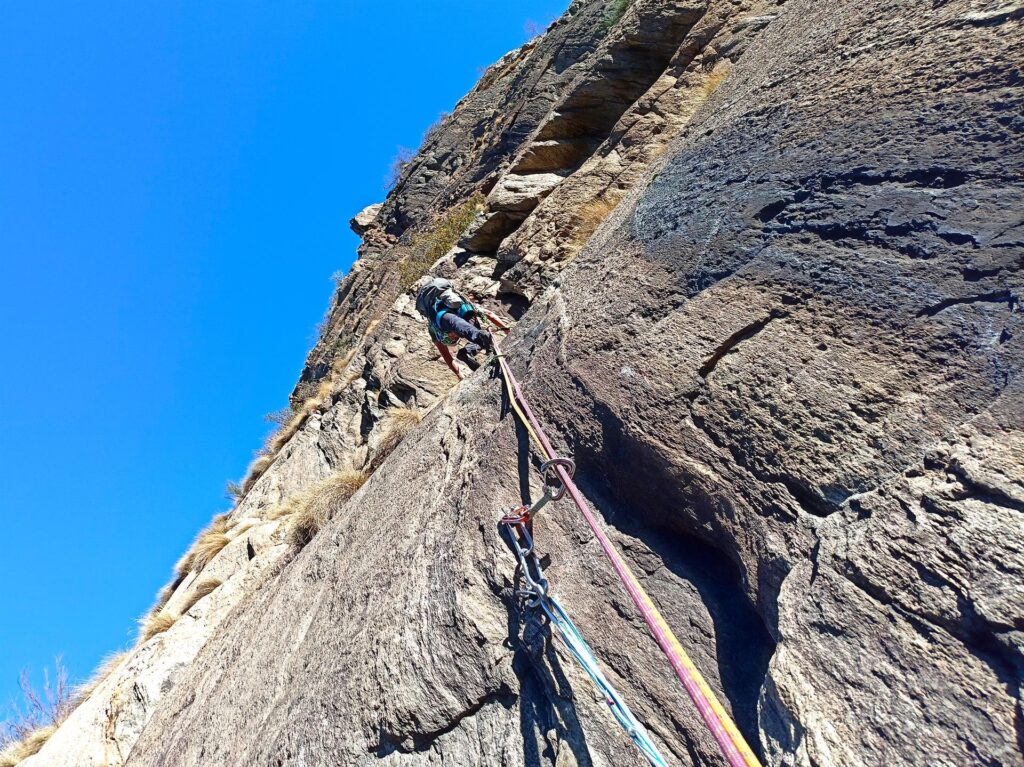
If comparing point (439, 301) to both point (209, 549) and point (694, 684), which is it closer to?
point (694, 684)

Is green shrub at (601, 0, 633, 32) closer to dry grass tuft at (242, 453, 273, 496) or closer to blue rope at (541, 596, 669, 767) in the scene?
dry grass tuft at (242, 453, 273, 496)

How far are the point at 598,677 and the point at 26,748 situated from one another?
9.48 meters

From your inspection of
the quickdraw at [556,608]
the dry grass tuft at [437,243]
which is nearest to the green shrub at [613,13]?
the dry grass tuft at [437,243]

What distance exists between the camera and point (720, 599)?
2877 mm

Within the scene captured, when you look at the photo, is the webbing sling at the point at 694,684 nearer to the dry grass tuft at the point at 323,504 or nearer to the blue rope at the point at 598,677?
the blue rope at the point at 598,677

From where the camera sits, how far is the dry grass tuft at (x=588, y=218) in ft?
24.7

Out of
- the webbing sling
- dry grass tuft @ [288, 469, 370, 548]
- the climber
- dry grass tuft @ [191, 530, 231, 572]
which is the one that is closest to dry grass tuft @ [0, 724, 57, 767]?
dry grass tuft @ [191, 530, 231, 572]

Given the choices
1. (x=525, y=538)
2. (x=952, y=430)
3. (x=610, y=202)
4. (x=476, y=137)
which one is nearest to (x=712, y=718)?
(x=952, y=430)

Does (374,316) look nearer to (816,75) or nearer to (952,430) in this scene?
(816,75)

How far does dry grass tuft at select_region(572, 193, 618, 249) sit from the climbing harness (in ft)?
12.9

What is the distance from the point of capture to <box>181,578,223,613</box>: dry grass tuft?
8367 mm

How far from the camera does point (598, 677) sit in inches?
111

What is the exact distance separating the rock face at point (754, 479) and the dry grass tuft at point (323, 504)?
0.98 m

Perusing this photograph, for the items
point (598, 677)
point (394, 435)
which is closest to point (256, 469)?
point (394, 435)
